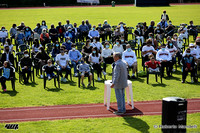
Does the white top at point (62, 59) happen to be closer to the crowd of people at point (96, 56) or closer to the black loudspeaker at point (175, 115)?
the crowd of people at point (96, 56)

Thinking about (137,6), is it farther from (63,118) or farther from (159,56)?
(63,118)

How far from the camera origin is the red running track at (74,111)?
37.5 feet

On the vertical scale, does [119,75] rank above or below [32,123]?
above

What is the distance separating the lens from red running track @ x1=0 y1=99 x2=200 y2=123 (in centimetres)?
1142

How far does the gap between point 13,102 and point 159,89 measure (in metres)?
5.92

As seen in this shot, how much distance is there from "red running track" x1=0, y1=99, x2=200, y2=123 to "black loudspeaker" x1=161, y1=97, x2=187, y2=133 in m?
2.63

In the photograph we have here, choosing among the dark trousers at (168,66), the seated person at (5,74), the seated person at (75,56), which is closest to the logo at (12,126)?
the seated person at (5,74)

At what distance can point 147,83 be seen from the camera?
15805mm

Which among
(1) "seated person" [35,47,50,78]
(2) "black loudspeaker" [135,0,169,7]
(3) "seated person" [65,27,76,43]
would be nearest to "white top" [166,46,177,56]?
(1) "seated person" [35,47,50,78]

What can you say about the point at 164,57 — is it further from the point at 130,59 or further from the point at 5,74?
the point at 5,74

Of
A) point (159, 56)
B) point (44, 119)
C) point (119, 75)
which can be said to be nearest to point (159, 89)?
point (159, 56)

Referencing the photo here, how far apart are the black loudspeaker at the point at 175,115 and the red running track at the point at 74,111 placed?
263 centimetres

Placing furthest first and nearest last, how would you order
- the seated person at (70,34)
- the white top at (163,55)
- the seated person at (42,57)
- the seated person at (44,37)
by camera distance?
1. the seated person at (70,34)
2. the seated person at (44,37)
3. the seated person at (42,57)
4. the white top at (163,55)

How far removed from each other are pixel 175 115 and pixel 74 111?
4.24 m
